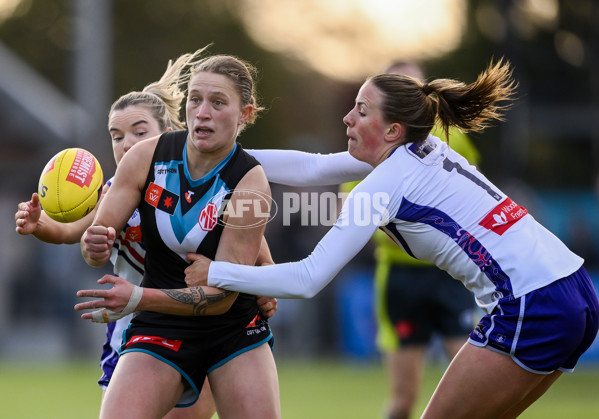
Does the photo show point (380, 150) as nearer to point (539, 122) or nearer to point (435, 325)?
point (435, 325)

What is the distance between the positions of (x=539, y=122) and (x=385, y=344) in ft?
34.5

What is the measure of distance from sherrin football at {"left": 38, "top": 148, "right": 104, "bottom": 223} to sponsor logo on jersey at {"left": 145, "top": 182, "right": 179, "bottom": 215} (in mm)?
404

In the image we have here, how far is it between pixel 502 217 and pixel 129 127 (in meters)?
2.08

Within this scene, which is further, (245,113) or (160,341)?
(245,113)

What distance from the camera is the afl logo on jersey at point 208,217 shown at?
171 inches

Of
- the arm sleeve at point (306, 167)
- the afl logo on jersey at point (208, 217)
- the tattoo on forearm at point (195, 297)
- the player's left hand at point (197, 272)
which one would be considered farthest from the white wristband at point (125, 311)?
the arm sleeve at point (306, 167)

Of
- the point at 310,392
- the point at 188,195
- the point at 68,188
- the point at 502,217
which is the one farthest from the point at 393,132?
the point at 310,392

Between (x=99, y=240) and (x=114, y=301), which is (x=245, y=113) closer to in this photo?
(x=99, y=240)

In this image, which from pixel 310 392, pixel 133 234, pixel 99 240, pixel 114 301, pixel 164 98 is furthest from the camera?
pixel 310 392

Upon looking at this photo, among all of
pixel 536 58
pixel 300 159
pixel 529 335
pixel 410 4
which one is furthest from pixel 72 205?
pixel 410 4

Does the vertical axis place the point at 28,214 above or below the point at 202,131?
below

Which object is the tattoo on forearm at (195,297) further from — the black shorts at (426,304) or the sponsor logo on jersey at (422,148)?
the black shorts at (426,304)

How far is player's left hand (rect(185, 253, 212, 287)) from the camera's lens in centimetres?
426

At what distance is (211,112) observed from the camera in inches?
171
